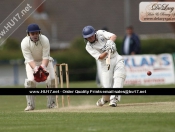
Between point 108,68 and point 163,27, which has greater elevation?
point 163,27

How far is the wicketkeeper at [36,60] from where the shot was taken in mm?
13570

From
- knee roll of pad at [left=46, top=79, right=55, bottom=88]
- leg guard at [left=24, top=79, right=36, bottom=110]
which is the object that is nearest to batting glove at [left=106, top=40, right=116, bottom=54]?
knee roll of pad at [left=46, top=79, right=55, bottom=88]

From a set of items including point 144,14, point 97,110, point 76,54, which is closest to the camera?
point 97,110

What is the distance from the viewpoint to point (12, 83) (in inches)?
1133

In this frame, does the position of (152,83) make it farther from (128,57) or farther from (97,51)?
(97,51)

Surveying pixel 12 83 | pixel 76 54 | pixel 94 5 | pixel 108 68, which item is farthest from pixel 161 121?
pixel 94 5

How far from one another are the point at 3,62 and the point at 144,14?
1773cm

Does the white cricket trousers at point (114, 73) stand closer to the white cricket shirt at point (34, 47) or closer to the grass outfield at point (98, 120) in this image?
the grass outfield at point (98, 120)

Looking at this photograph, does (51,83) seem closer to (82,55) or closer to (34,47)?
(34,47)

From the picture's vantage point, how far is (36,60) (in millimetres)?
14156

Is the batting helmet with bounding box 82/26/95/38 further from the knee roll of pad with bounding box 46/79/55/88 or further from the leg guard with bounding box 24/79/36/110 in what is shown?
the leg guard with bounding box 24/79/36/110

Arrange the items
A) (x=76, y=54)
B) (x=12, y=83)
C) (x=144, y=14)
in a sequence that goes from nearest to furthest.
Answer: (x=144, y=14) → (x=12, y=83) → (x=76, y=54)

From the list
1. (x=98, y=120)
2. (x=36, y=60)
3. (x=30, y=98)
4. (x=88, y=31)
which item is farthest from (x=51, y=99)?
(x=98, y=120)

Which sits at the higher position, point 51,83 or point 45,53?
point 45,53
